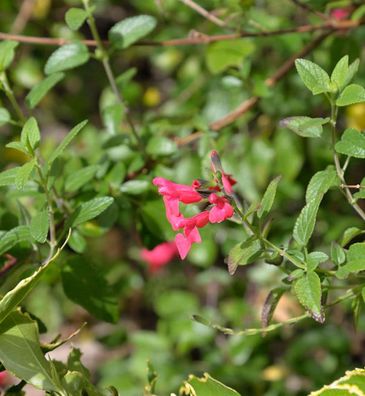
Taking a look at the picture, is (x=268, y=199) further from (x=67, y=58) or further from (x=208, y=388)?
(x=67, y=58)

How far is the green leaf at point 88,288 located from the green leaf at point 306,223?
44cm

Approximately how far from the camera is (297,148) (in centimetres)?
227

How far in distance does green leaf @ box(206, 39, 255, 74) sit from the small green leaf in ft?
2.31

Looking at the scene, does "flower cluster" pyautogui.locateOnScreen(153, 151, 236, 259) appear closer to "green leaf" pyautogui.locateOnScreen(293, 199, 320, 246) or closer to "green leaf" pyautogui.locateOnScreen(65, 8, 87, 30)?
"green leaf" pyautogui.locateOnScreen(293, 199, 320, 246)

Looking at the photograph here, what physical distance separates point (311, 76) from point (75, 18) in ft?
1.66

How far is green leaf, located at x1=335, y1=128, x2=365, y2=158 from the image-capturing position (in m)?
1.17

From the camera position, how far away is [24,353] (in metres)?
1.14

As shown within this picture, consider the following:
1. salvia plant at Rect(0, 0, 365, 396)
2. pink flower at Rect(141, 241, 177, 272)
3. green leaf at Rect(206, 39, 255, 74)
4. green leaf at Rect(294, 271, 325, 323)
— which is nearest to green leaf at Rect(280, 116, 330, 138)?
salvia plant at Rect(0, 0, 365, 396)

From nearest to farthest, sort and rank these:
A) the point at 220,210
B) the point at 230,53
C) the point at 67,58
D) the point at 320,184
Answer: the point at 220,210
the point at 320,184
the point at 67,58
the point at 230,53

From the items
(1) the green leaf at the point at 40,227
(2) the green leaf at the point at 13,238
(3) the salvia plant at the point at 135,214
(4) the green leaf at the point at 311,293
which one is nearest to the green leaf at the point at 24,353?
(3) the salvia plant at the point at 135,214

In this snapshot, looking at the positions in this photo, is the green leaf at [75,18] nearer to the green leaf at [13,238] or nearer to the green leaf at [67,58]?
the green leaf at [67,58]

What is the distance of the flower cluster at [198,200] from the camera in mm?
1084

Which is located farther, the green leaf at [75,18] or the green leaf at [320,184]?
the green leaf at [75,18]

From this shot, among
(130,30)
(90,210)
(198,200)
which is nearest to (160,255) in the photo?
(130,30)
